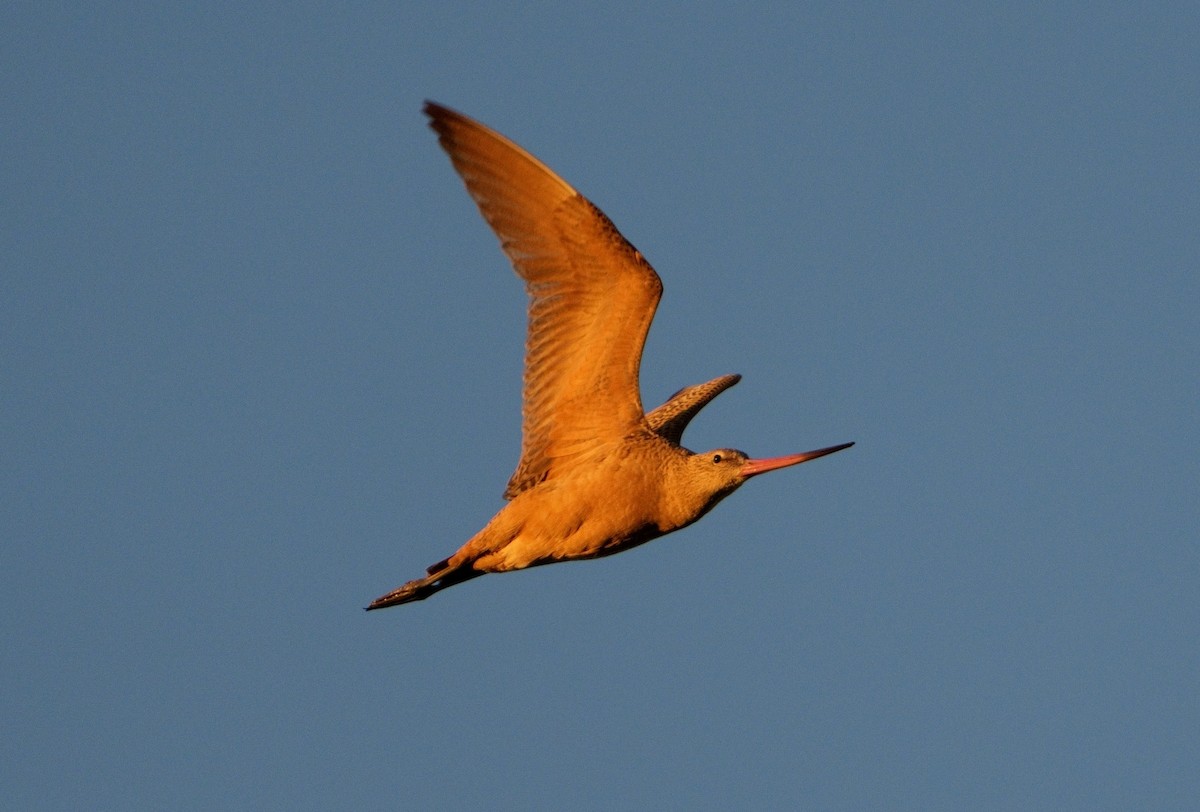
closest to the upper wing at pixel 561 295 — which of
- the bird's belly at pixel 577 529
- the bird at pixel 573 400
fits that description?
the bird at pixel 573 400

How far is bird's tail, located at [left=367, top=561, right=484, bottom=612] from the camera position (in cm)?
1530

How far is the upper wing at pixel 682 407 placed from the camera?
1638 cm

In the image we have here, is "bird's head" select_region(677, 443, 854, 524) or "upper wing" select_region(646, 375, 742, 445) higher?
"upper wing" select_region(646, 375, 742, 445)

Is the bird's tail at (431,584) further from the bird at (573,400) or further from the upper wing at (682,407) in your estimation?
the upper wing at (682,407)

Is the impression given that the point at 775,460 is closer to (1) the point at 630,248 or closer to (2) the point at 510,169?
(1) the point at 630,248

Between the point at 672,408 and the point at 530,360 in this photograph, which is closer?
the point at 530,360

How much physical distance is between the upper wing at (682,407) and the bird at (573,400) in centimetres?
66

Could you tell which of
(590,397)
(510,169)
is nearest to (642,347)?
(590,397)

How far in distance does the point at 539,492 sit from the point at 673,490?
0.96 m

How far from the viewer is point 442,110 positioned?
14.5 meters

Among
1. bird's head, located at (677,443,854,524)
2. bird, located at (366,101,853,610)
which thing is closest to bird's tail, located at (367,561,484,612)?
bird, located at (366,101,853,610)

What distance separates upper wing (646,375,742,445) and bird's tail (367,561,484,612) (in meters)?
1.75

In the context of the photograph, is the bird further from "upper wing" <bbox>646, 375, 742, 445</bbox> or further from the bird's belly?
"upper wing" <bbox>646, 375, 742, 445</bbox>

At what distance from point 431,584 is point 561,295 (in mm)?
2281
